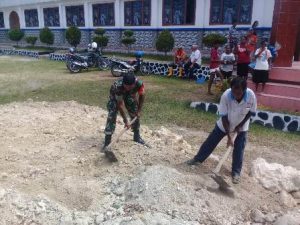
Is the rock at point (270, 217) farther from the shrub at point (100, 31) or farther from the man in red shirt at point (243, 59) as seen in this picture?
the shrub at point (100, 31)

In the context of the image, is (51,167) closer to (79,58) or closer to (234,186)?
(234,186)

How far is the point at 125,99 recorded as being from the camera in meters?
5.17

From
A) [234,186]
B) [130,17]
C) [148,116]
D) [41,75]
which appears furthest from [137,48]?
[234,186]

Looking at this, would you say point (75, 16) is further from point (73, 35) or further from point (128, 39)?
point (128, 39)

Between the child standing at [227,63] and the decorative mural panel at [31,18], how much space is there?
21.0 m

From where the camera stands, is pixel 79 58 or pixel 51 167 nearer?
pixel 51 167

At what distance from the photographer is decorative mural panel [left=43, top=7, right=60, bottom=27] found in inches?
991

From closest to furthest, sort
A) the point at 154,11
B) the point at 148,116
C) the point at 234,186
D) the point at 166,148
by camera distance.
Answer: the point at 234,186, the point at 166,148, the point at 148,116, the point at 154,11

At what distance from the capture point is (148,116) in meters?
A: 7.98

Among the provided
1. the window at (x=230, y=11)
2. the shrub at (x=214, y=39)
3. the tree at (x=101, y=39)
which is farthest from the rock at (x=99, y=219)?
the tree at (x=101, y=39)

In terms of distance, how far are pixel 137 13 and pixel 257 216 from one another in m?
17.3

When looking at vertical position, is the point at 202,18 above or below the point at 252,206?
above

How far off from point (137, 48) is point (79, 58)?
218 inches

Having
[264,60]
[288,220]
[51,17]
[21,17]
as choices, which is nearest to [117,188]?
[288,220]
